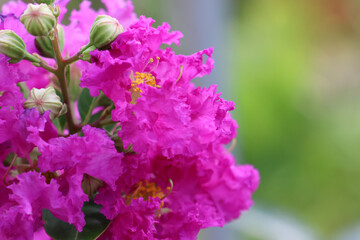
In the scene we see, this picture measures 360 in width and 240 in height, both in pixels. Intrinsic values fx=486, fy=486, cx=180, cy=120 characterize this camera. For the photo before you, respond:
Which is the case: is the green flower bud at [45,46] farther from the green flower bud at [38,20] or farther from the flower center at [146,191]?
the flower center at [146,191]

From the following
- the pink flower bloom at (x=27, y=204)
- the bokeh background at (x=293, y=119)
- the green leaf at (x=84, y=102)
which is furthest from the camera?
the bokeh background at (x=293, y=119)

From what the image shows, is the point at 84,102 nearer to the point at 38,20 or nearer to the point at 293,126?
the point at 38,20

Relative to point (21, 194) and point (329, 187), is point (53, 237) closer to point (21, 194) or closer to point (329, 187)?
point (21, 194)

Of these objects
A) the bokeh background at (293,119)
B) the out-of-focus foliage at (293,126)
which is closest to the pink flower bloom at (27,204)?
the bokeh background at (293,119)

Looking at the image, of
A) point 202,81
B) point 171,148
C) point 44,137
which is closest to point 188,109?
point 171,148

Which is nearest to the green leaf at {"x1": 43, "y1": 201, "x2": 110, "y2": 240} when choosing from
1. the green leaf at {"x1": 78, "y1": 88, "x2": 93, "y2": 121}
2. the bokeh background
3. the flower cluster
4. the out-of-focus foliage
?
the flower cluster

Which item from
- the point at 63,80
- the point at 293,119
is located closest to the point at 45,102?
the point at 63,80
